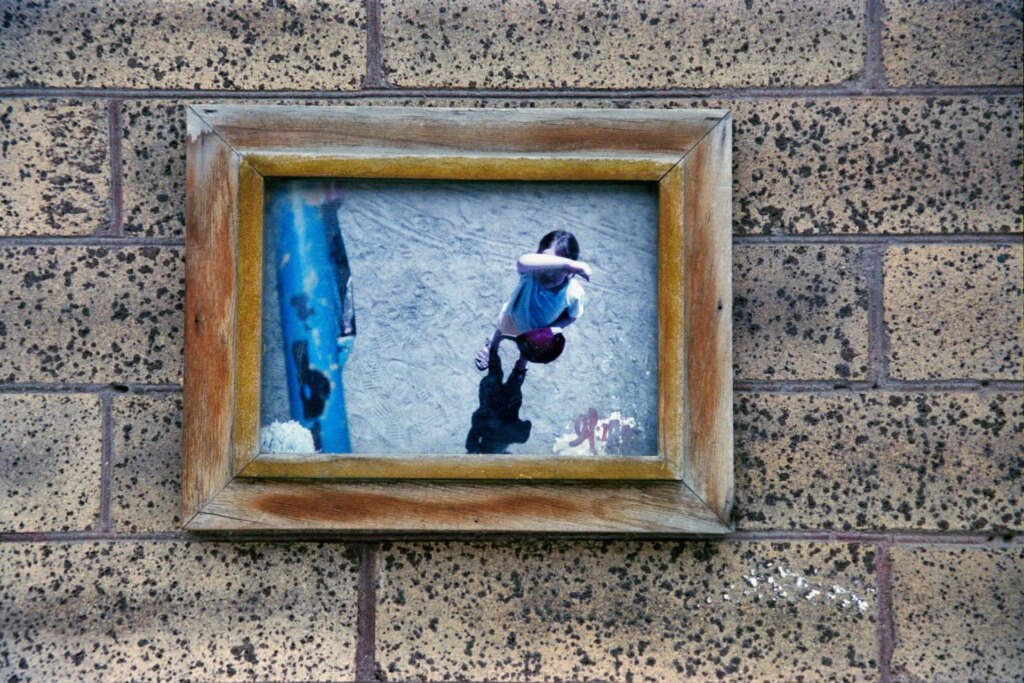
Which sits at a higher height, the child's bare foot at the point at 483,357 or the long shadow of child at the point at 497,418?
the child's bare foot at the point at 483,357

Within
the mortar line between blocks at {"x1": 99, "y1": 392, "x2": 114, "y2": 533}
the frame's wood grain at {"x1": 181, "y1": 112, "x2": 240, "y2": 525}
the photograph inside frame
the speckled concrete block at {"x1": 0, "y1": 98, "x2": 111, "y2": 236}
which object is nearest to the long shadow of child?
the photograph inside frame

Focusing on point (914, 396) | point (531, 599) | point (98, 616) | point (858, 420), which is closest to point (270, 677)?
point (98, 616)

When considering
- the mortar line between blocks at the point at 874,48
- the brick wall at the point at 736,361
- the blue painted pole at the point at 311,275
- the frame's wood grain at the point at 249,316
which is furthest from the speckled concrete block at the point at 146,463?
the mortar line between blocks at the point at 874,48

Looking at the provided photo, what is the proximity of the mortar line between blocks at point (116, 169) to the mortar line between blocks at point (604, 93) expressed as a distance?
0.09ft

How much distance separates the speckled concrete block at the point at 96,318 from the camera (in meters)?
1.36

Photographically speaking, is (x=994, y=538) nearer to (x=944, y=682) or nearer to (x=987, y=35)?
(x=944, y=682)

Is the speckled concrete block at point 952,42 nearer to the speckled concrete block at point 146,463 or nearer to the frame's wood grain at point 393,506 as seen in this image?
→ the frame's wood grain at point 393,506

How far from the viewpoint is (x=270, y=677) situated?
1331mm

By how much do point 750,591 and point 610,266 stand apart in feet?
1.90

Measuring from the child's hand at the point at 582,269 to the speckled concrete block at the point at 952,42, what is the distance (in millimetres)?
601

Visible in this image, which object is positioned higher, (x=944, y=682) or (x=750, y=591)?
(x=750, y=591)

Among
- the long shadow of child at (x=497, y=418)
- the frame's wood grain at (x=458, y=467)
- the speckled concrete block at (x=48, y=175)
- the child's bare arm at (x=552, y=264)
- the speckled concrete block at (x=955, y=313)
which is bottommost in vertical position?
the frame's wood grain at (x=458, y=467)

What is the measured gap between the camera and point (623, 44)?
1.36m

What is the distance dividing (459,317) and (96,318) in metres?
0.61
